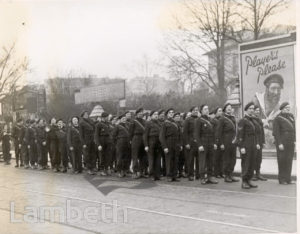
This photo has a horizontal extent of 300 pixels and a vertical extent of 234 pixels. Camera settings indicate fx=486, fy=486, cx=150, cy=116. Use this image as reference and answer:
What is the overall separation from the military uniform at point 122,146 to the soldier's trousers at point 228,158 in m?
2.58

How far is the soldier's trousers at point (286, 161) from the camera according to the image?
9.19 meters

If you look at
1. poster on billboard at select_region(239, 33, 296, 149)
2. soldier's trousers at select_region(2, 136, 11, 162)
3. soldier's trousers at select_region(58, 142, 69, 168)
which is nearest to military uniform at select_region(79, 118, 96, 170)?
soldier's trousers at select_region(58, 142, 69, 168)

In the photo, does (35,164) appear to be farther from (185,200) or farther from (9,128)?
(185,200)

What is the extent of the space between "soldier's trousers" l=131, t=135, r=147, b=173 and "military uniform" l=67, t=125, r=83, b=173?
82.3 inches

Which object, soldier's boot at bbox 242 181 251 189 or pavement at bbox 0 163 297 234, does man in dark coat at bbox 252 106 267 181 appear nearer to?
pavement at bbox 0 163 297 234

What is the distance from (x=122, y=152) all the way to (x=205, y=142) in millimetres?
2386

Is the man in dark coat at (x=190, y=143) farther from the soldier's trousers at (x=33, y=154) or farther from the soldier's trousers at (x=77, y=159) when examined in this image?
the soldier's trousers at (x=33, y=154)

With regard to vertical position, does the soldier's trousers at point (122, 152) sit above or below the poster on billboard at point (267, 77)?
below

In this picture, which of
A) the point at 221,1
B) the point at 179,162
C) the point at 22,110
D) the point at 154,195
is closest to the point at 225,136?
the point at 179,162

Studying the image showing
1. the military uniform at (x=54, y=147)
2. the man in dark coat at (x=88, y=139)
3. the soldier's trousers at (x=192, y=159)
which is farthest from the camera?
the military uniform at (x=54, y=147)

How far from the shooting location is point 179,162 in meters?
11.1

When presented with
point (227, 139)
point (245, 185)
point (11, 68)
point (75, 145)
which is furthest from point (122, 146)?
point (245, 185)

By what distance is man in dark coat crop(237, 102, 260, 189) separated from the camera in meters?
8.88

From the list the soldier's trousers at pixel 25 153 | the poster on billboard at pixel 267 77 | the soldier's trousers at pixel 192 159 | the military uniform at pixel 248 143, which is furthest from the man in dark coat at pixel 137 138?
the soldier's trousers at pixel 25 153
